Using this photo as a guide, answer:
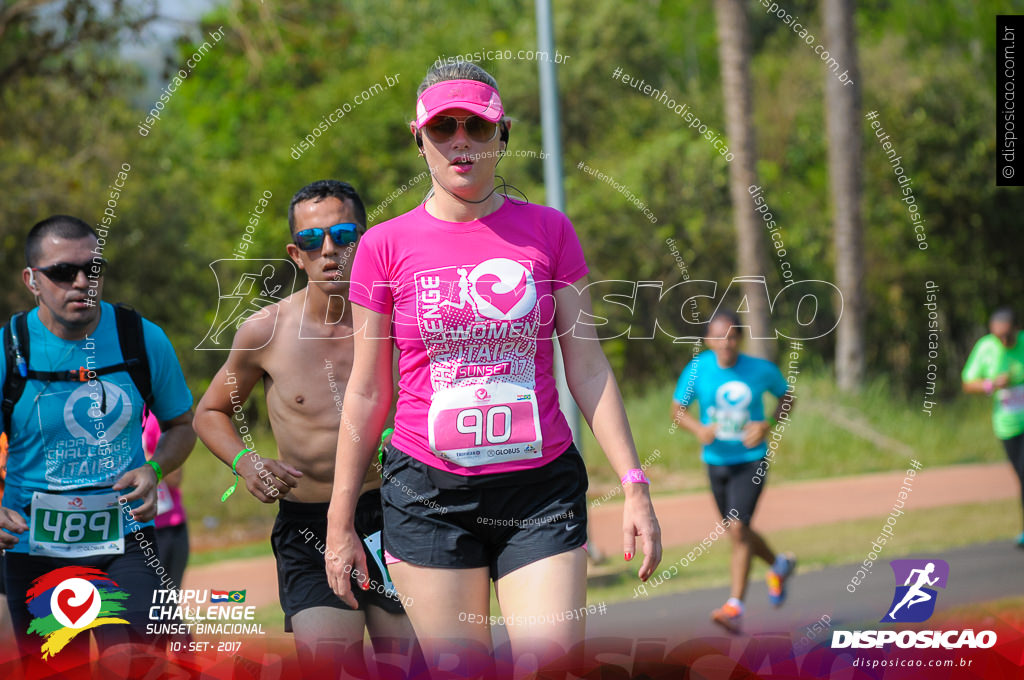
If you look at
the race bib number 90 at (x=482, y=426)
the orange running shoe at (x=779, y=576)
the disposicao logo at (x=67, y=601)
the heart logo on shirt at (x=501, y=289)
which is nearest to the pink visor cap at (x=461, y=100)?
the heart logo on shirt at (x=501, y=289)

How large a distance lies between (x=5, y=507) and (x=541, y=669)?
2.18 m

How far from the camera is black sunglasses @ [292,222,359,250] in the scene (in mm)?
4188

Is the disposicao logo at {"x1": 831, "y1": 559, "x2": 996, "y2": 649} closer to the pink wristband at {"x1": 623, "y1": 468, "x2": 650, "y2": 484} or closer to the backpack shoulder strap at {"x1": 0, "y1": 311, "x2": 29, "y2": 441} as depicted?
the pink wristband at {"x1": 623, "y1": 468, "x2": 650, "y2": 484}

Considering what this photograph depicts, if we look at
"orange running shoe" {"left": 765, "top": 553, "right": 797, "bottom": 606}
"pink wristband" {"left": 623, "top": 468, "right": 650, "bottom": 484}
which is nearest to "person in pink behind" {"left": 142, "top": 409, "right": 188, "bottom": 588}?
"pink wristband" {"left": 623, "top": 468, "right": 650, "bottom": 484}

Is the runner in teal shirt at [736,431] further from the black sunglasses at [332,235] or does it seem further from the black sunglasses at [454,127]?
the black sunglasses at [454,127]

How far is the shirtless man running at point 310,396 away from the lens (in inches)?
165

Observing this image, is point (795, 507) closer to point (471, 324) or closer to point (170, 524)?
point (170, 524)

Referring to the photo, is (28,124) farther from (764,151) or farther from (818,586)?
(764,151)

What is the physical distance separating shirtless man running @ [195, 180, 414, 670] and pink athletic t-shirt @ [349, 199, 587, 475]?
35.4 inches

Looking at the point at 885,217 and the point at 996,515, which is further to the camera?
the point at 885,217

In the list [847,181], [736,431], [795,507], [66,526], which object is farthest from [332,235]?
[847,181]

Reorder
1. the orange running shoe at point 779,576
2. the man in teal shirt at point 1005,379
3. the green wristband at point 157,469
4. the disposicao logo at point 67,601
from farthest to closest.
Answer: the man in teal shirt at point 1005,379, the orange running shoe at point 779,576, the green wristband at point 157,469, the disposicao logo at point 67,601

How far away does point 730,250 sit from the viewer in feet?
60.0

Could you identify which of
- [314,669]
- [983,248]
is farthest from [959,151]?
[314,669]
